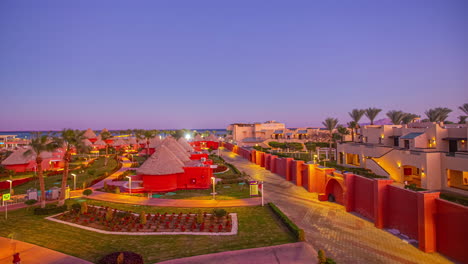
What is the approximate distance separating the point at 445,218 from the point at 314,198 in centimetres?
1202

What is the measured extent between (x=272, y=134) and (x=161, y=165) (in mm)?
60146

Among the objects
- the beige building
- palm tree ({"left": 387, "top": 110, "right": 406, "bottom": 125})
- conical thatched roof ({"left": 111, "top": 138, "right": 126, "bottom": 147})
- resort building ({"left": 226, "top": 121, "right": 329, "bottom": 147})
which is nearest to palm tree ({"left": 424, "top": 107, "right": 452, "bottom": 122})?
palm tree ({"left": 387, "top": 110, "right": 406, "bottom": 125})

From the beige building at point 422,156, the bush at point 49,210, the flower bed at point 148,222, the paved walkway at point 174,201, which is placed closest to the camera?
the flower bed at point 148,222

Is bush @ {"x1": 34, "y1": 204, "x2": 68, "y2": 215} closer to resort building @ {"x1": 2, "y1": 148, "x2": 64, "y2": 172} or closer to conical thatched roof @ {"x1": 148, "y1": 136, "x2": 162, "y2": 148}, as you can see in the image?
resort building @ {"x1": 2, "y1": 148, "x2": 64, "y2": 172}

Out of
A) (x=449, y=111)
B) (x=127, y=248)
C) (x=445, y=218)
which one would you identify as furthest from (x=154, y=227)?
(x=449, y=111)

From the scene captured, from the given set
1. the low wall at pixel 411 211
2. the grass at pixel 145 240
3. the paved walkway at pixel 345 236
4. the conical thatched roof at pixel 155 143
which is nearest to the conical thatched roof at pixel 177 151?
the paved walkway at pixel 345 236

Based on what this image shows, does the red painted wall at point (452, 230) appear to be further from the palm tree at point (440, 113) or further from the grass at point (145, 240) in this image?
the palm tree at point (440, 113)

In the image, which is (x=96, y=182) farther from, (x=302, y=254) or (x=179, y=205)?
(x=302, y=254)

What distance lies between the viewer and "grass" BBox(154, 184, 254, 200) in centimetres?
2415

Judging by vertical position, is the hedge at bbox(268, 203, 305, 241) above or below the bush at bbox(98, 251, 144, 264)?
below

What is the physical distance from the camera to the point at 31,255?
41.4 ft

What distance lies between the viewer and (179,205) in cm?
2123

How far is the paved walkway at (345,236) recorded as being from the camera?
12.5 metres

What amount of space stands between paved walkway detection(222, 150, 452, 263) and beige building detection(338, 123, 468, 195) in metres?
11.3
